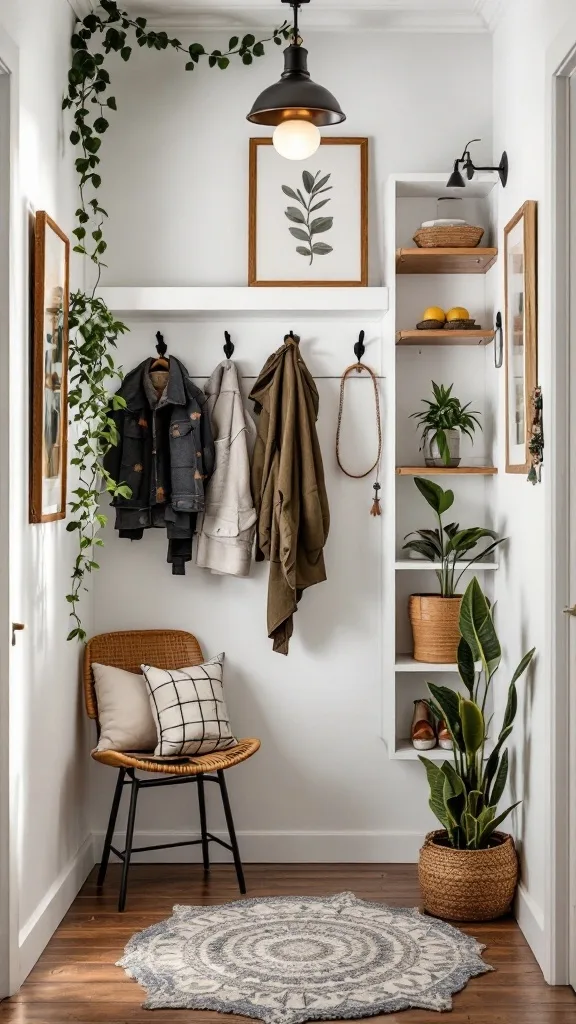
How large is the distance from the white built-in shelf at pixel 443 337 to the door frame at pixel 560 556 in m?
0.82

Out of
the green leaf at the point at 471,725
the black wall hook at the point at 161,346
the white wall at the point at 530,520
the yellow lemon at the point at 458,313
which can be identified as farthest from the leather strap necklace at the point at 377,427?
the green leaf at the point at 471,725

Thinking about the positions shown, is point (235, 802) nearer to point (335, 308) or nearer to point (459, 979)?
point (459, 979)

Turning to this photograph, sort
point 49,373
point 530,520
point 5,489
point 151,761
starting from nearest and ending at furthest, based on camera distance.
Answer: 1. point 5,489
2. point 49,373
3. point 530,520
4. point 151,761

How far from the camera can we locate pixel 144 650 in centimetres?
380

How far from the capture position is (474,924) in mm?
3223

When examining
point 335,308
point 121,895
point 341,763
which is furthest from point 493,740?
→ point 335,308

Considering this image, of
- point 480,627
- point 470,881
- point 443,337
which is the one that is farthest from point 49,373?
point 470,881

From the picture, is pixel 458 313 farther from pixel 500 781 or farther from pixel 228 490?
pixel 500 781

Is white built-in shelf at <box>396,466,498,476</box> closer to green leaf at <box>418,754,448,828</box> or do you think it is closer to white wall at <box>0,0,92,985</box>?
green leaf at <box>418,754,448,828</box>

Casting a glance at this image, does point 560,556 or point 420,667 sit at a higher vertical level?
point 560,556

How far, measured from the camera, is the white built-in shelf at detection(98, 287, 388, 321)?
3730mm

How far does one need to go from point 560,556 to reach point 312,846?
1.61m

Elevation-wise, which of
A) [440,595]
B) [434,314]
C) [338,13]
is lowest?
[440,595]

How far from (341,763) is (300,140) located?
215 cm
